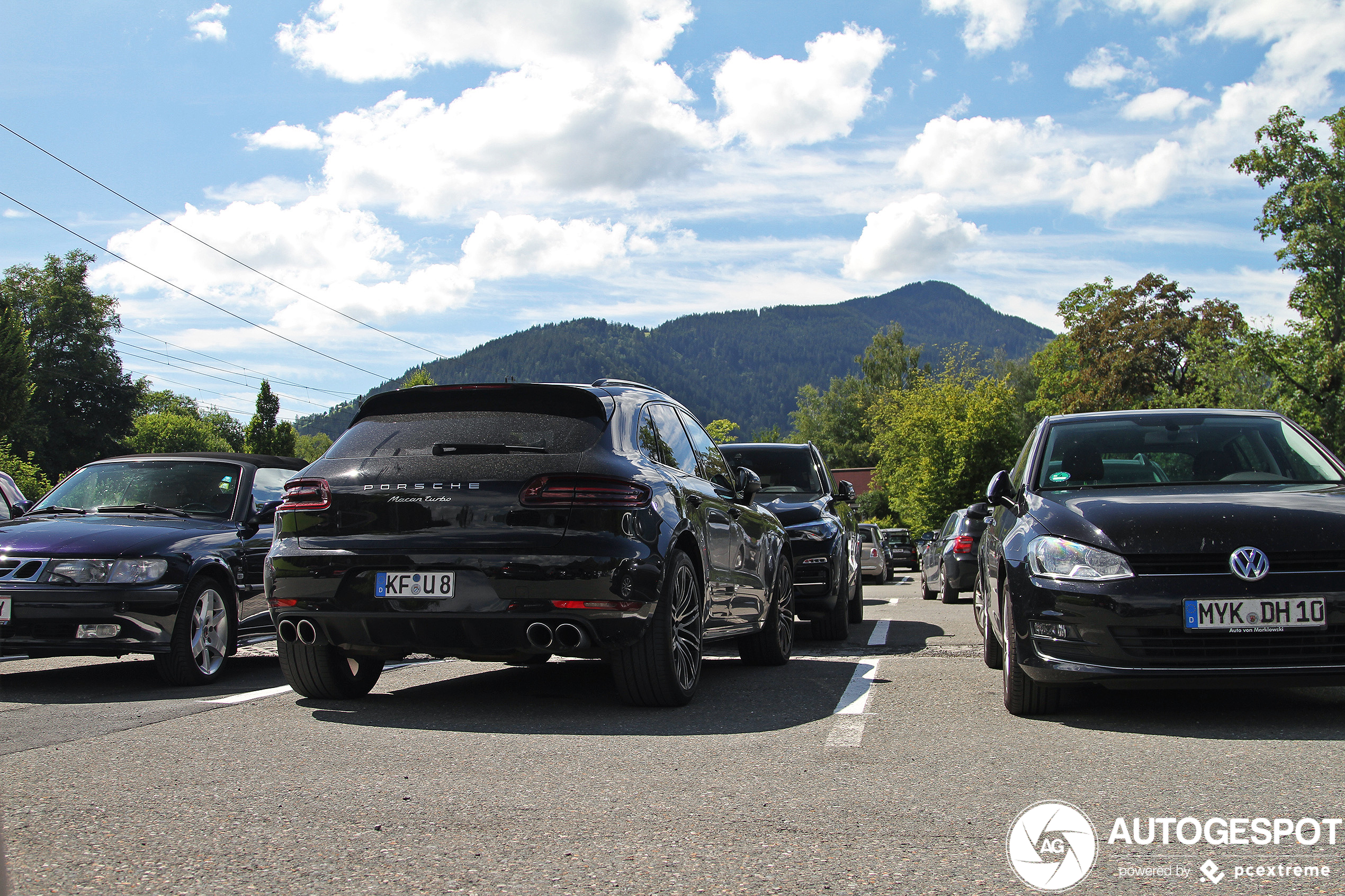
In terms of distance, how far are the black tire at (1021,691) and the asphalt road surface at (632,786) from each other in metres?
0.07

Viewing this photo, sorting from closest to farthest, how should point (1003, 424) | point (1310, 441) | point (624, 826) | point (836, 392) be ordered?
point (624, 826)
point (1310, 441)
point (1003, 424)
point (836, 392)

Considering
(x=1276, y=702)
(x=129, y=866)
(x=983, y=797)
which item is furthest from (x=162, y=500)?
(x=1276, y=702)

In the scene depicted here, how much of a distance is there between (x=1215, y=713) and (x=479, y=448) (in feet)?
12.4

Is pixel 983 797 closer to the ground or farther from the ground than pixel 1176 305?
closer to the ground

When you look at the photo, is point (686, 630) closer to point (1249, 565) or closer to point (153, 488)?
point (1249, 565)

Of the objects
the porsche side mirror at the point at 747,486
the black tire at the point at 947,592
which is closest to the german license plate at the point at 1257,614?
the porsche side mirror at the point at 747,486

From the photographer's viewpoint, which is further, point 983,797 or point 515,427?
point 515,427

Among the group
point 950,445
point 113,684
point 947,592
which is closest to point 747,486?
point 113,684

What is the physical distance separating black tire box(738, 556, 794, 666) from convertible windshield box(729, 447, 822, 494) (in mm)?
3182

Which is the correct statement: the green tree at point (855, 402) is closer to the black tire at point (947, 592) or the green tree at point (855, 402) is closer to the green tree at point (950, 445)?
the green tree at point (950, 445)

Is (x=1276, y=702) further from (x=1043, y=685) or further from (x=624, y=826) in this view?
Result: (x=624, y=826)

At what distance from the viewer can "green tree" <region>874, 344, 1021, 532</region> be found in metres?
71.1

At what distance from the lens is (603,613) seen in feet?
18.4

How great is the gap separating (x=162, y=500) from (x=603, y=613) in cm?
467
